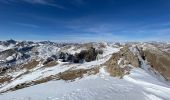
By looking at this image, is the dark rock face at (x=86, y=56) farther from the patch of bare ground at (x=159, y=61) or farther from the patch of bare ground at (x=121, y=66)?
the patch of bare ground at (x=121, y=66)

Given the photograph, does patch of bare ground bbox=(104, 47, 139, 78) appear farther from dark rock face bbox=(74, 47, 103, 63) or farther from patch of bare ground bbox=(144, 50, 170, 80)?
dark rock face bbox=(74, 47, 103, 63)

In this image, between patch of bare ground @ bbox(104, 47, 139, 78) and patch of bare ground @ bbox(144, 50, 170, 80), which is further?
patch of bare ground @ bbox(144, 50, 170, 80)

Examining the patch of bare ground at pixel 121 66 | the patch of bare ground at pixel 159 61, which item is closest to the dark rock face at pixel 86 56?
the patch of bare ground at pixel 159 61

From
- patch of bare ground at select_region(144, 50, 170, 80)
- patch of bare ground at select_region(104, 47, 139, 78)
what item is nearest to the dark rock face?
patch of bare ground at select_region(144, 50, 170, 80)

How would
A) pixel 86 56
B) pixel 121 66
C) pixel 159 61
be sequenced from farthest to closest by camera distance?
pixel 86 56
pixel 159 61
pixel 121 66

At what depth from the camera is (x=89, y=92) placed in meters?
27.8

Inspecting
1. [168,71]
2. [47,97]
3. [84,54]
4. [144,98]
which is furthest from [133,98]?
[84,54]

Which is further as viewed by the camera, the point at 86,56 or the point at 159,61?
the point at 86,56

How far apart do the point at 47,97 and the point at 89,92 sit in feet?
18.7

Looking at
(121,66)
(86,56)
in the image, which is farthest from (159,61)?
(86,56)

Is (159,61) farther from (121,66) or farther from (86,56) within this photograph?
(86,56)

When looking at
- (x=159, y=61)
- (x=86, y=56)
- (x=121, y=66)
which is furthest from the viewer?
(x=86, y=56)

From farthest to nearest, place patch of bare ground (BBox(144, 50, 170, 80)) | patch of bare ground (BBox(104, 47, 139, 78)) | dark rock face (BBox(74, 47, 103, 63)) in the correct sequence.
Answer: dark rock face (BBox(74, 47, 103, 63))
patch of bare ground (BBox(144, 50, 170, 80))
patch of bare ground (BBox(104, 47, 139, 78))

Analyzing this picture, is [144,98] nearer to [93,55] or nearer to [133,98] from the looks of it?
[133,98]
